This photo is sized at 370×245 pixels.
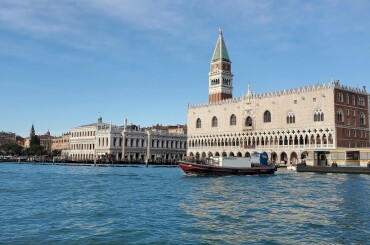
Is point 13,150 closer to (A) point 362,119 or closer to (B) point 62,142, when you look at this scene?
(B) point 62,142

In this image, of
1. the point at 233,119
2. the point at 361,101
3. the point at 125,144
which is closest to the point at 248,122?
the point at 233,119

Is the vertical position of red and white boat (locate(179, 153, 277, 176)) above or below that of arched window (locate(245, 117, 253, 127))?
below

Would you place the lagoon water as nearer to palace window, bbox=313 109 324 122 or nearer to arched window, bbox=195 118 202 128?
palace window, bbox=313 109 324 122

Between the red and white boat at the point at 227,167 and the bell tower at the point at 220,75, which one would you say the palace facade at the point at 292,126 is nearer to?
the bell tower at the point at 220,75

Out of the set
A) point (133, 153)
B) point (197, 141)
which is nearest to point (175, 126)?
point (133, 153)

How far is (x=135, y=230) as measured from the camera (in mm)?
14328

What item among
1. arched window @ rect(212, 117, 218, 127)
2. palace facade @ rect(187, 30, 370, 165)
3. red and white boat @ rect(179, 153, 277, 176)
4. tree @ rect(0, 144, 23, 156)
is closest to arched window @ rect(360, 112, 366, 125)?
palace facade @ rect(187, 30, 370, 165)

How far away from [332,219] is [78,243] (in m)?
9.74

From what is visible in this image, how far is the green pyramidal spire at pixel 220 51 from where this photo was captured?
96438 millimetres

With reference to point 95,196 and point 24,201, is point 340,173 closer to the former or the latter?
point 95,196

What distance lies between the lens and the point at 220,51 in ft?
317

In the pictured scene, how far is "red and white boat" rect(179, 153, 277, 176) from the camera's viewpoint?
43.2 metres

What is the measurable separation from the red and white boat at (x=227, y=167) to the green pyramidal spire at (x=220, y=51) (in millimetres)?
50287

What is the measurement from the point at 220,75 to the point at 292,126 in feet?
97.0
